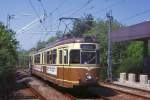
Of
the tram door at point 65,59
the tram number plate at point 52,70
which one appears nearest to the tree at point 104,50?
the tram number plate at point 52,70

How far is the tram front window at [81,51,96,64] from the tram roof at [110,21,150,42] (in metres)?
13.6

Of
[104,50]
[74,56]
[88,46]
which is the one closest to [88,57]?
[88,46]

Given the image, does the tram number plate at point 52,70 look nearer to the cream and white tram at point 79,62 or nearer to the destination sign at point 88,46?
the cream and white tram at point 79,62

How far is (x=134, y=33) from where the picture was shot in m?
41.0

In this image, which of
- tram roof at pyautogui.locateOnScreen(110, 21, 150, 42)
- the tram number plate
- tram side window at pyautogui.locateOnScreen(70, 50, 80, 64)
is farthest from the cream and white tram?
tram roof at pyautogui.locateOnScreen(110, 21, 150, 42)

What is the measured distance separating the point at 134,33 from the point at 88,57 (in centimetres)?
1662

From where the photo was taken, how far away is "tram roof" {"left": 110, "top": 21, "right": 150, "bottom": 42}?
38625 millimetres

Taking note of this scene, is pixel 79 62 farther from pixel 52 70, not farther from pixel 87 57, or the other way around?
pixel 52 70

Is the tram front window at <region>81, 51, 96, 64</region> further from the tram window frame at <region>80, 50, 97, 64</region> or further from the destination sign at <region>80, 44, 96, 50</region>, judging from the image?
the destination sign at <region>80, 44, 96, 50</region>

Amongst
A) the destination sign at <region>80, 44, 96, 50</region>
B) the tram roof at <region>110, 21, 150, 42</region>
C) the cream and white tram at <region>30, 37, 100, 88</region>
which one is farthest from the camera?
the tram roof at <region>110, 21, 150, 42</region>

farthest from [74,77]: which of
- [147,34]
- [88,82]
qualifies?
[147,34]

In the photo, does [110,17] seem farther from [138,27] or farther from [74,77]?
[74,77]

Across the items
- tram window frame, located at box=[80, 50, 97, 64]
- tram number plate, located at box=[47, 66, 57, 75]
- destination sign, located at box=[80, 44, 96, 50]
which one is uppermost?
destination sign, located at box=[80, 44, 96, 50]

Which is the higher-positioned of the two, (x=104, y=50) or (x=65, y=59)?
(x=104, y=50)
